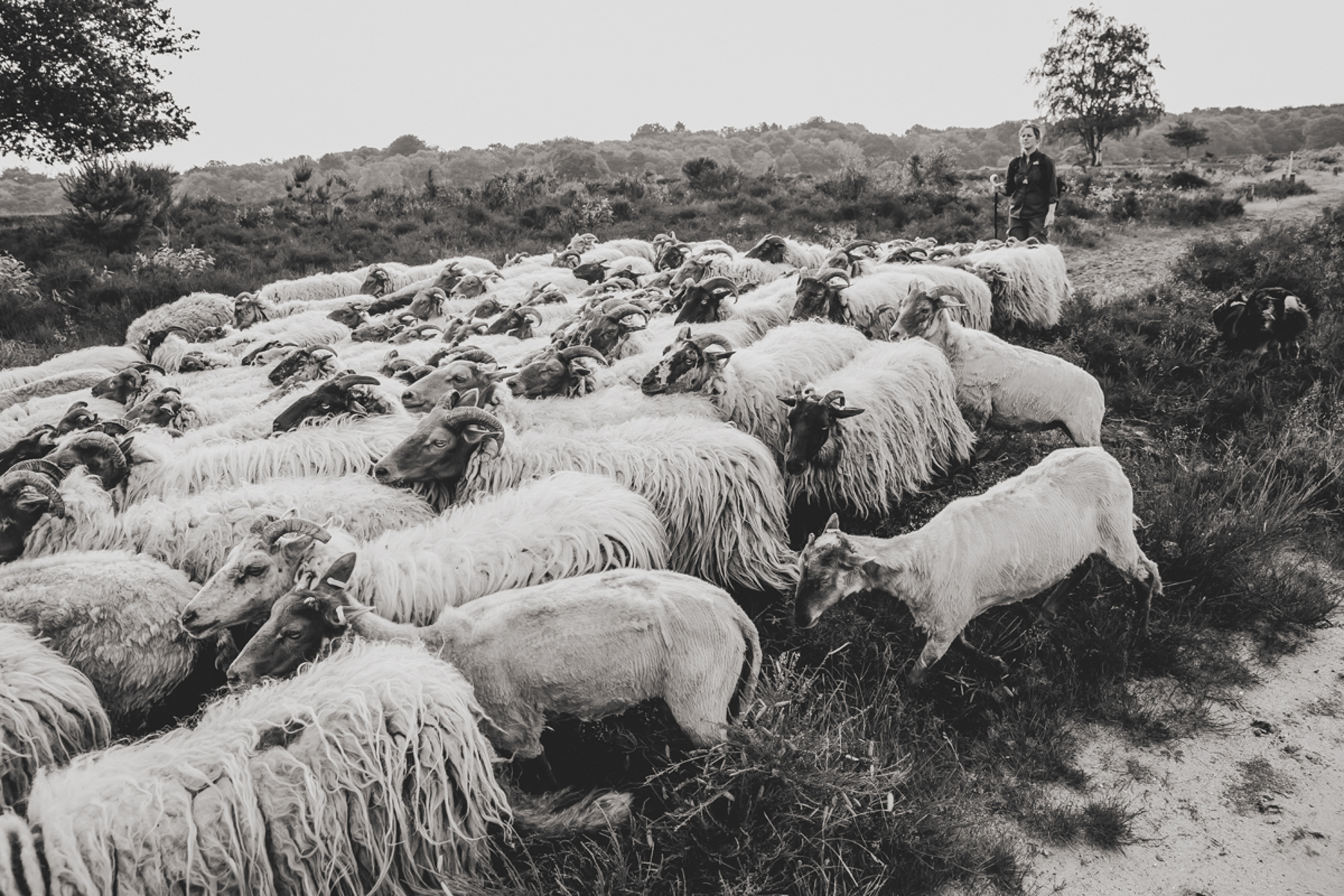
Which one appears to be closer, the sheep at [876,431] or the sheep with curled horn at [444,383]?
the sheep at [876,431]

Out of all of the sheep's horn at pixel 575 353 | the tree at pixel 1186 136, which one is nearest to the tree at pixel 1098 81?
the tree at pixel 1186 136

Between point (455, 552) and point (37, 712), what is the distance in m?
1.72

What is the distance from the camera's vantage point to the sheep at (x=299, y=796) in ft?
7.09

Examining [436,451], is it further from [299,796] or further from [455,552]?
[299,796]

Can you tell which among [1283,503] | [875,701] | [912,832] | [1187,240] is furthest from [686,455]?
[1187,240]

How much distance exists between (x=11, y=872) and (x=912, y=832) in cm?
288

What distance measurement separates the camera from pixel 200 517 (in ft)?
13.5

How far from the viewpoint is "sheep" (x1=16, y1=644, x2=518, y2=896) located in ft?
7.09

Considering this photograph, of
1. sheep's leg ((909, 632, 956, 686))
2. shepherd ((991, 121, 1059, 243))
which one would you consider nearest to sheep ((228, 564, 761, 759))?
sheep's leg ((909, 632, 956, 686))

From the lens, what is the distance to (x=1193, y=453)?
596 cm

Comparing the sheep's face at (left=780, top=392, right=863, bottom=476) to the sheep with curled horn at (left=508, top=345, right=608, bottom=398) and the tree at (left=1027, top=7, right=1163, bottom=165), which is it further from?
the tree at (left=1027, top=7, right=1163, bottom=165)

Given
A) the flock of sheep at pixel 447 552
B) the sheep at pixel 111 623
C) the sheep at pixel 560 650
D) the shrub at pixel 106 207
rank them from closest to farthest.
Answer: the flock of sheep at pixel 447 552, the sheep at pixel 560 650, the sheep at pixel 111 623, the shrub at pixel 106 207

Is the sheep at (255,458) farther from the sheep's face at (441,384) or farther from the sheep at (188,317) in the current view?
the sheep at (188,317)

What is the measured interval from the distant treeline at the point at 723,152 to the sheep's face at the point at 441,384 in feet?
79.0
